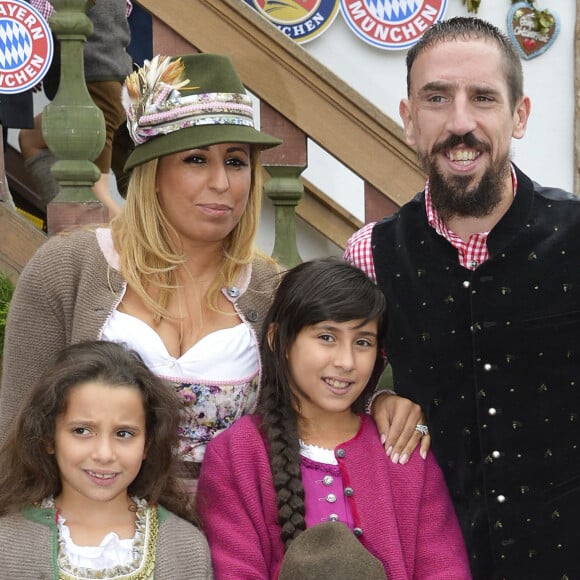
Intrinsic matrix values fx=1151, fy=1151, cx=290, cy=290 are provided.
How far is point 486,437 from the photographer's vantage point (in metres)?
2.72

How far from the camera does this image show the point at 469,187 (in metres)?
2.74

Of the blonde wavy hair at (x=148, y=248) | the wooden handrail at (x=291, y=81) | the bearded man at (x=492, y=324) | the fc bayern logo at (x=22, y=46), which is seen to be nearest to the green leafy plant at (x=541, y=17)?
the wooden handrail at (x=291, y=81)

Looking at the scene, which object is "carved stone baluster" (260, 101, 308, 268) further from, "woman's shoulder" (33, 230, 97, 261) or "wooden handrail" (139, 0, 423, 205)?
"woman's shoulder" (33, 230, 97, 261)

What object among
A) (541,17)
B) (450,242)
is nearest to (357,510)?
(450,242)

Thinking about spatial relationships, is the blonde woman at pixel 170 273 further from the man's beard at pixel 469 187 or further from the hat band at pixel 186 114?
the man's beard at pixel 469 187

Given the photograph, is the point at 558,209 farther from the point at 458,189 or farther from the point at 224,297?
the point at 224,297

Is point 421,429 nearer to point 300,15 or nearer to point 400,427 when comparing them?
point 400,427

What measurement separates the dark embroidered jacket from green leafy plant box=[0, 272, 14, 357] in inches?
55.2

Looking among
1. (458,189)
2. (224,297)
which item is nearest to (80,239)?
(224,297)

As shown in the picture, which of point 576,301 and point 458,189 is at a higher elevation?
point 458,189

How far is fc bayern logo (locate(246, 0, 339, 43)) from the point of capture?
20.1ft

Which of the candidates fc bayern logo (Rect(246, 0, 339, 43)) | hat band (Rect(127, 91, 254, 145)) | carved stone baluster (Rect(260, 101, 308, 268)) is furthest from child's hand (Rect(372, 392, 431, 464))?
fc bayern logo (Rect(246, 0, 339, 43))

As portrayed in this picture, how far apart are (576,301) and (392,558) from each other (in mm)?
738

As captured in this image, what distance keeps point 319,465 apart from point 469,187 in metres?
0.75
